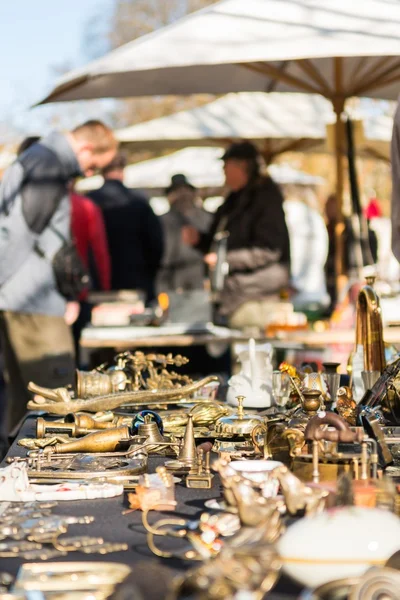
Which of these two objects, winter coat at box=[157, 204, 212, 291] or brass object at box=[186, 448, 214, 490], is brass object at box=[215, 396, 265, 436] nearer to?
brass object at box=[186, 448, 214, 490]

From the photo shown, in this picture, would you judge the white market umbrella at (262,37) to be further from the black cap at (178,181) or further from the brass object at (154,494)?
the black cap at (178,181)

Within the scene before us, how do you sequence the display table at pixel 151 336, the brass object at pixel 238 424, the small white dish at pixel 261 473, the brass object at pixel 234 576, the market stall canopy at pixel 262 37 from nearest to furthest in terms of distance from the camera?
the brass object at pixel 234 576, the small white dish at pixel 261 473, the brass object at pixel 238 424, the market stall canopy at pixel 262 37, the display table at pixel 151 336

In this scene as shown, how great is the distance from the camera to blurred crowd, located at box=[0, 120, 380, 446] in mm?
4637

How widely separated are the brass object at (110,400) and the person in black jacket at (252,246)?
2604 millimetres

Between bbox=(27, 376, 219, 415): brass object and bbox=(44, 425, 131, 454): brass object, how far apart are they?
1.78 feet

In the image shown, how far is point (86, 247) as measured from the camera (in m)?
6.01

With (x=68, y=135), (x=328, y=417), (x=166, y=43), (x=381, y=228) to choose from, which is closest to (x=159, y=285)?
(x=68, y=135)

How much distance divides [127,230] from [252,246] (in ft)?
5.56

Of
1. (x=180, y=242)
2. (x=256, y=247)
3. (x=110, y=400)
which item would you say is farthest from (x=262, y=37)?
(x=180, y=242)

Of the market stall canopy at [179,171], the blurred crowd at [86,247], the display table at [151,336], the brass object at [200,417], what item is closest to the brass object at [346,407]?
the brass object at [200,417]

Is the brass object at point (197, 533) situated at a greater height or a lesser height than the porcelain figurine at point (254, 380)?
lesser

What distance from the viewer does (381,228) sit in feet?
48.2

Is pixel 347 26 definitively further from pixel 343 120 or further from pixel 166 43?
pixel 343 120

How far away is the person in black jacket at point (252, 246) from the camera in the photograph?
213 inches
